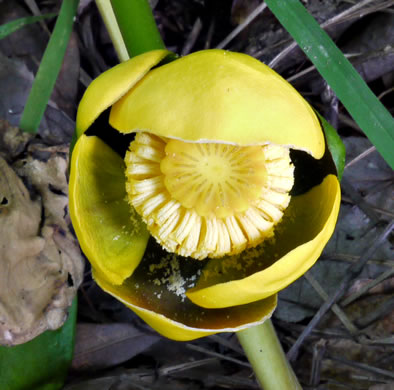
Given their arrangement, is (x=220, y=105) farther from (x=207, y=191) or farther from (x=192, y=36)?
(x=192, y=36)

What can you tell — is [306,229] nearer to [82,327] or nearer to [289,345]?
[289,345]

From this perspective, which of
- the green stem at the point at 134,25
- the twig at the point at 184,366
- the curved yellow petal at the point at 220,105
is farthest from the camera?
the twig at the point at 184,366

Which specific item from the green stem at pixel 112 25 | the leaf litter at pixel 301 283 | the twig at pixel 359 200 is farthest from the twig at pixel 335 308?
the green stem at pixel 112 25

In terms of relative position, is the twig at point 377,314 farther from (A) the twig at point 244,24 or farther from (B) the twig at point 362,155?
(A) the twig at point 244,24

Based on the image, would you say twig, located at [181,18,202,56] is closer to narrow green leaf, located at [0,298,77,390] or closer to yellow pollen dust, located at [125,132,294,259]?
yellow pollen dust, located at [125,132,294,259]

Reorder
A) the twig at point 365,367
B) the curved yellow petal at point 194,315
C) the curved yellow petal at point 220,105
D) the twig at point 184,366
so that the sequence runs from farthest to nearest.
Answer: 1. the twig at point 184,366
2. the twig at point 365,367
3. the curved yellow petal at point 194,315
4. the curved yellow petal at point 220,105

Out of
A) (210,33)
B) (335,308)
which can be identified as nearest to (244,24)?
(210,33)

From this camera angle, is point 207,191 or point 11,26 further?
point 11,26

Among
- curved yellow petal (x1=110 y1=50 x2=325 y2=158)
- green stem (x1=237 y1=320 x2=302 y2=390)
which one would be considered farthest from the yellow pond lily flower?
green stem (x1=237 y1=320 x2=302 y2=390)
